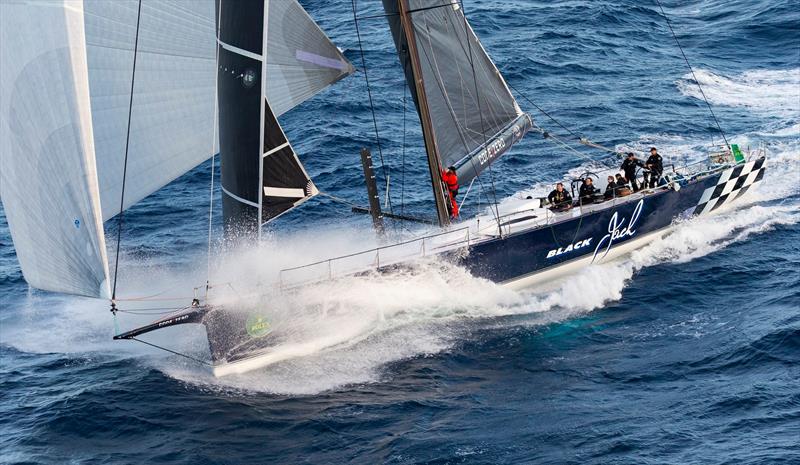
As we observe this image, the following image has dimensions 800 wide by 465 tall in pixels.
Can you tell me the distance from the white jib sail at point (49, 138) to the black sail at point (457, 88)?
8810 millimetres

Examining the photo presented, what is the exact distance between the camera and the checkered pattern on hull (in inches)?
1056

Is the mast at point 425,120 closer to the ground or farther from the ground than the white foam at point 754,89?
farther from the ground

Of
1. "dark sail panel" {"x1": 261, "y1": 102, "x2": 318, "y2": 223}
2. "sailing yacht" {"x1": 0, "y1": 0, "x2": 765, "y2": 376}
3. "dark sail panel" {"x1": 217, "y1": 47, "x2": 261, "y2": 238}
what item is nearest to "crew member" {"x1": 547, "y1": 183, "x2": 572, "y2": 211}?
"sailing yacht" {"x1": 0, "y1": 0, "x2": 765, "y2": 376}

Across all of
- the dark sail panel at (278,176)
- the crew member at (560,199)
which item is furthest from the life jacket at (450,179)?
the dark sail panel at (278,176)

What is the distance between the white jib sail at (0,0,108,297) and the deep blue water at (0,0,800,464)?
13.5ft

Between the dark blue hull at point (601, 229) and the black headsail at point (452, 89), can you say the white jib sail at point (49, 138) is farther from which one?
the dark blue hull at point (601, 229)

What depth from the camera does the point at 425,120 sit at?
22.8 meters

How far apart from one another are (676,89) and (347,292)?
19663mm

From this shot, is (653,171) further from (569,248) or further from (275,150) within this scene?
(275,150)

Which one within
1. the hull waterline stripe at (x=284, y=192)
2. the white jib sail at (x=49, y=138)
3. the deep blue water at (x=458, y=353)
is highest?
the white jib sail at (x=49, y=138)

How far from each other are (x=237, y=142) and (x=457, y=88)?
22.4 feet

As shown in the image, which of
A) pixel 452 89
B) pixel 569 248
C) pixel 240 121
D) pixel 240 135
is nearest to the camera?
pixel 240 121

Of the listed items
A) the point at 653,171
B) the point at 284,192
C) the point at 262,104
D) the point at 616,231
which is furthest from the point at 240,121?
the point at 653,171

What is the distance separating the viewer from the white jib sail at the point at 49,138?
602 inches
